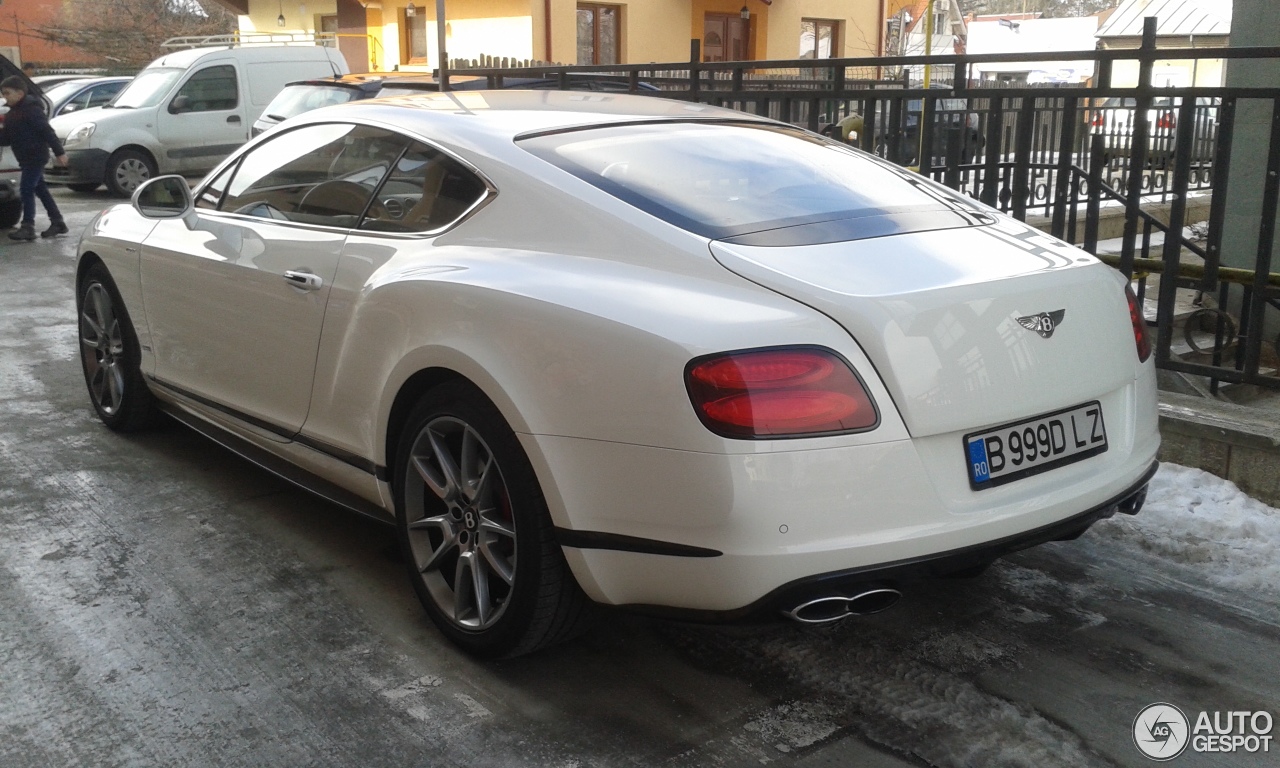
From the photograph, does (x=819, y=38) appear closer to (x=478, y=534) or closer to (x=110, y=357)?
(x=110, y=357)

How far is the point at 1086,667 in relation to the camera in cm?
328

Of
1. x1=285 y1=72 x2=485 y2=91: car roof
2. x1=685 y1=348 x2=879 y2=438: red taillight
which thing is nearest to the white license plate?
x1=685 y1=348 x2=879 y2=438: red taillight

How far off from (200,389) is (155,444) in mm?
943

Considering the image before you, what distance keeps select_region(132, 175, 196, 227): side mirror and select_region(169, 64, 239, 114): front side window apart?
13017mm

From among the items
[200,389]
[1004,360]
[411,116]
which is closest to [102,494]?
[200,389]

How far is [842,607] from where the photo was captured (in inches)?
106

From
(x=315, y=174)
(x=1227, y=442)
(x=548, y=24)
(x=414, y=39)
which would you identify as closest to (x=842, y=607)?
(x=315, y=174)

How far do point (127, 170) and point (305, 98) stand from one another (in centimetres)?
419

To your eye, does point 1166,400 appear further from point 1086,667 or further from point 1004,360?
point 1004,360

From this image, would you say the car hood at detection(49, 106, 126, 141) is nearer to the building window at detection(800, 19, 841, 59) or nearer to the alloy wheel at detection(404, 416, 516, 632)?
the alloy wheel at detection(404, 416, 516, 632)

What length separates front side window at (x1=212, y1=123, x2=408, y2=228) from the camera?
385cm

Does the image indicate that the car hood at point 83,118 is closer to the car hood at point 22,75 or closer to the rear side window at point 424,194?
the car hood at point 22,75

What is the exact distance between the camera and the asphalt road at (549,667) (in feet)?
9.45

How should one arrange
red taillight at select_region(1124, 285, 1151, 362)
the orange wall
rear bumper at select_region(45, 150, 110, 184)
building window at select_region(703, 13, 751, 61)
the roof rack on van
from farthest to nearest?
the orange wall, building window at select_region(703, 13, 751, 61), the roof rack on van, rear bumper at select_region(45, 150, 110, 184), red taillight at select_region(1124, 285, 1151, 362)
